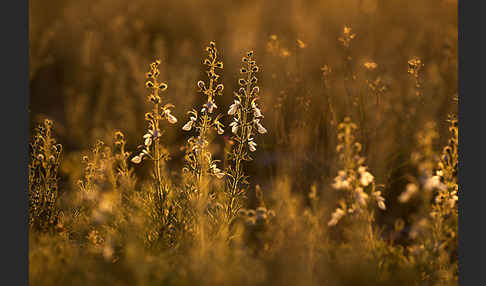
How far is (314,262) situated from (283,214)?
13.5 inches

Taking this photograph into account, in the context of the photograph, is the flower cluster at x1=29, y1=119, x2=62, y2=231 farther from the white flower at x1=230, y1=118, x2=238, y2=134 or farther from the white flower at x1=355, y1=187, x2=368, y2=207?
the white flower at x1=355, y1=187, x2=368, y2=207

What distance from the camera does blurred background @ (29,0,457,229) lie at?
149 inches

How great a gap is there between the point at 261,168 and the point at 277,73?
1022 millimetres

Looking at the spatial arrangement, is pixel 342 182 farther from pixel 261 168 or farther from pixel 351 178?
pixel 261 168

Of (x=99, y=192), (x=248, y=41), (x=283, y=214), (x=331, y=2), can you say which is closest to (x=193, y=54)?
(x=248, y=41)

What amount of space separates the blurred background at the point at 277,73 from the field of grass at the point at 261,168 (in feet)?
0.10

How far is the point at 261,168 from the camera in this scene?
14.8ft

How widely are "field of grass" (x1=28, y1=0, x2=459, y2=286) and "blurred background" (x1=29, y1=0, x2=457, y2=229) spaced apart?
3cm

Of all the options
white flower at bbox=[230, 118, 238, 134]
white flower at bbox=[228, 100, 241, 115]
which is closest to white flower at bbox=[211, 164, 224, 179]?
white flower at bbox=[230, 118, 238, 134]

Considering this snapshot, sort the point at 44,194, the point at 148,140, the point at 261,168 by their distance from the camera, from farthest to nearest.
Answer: the point at 261,168
the point at 44,194
the point at 148,140

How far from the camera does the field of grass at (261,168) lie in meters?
2.56

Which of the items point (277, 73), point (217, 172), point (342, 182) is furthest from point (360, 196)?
point (277, 73)

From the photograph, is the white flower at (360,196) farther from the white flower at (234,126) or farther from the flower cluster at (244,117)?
the white flower at (234,126)

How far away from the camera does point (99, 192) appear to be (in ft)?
10.2
